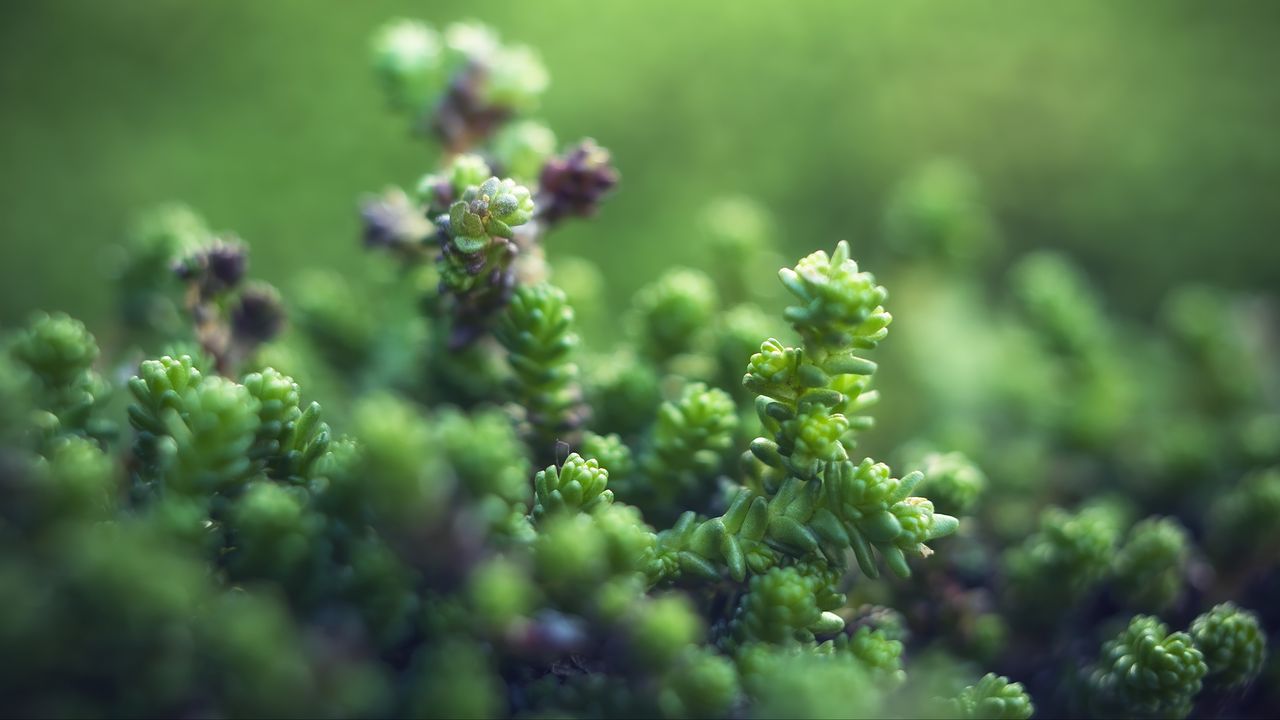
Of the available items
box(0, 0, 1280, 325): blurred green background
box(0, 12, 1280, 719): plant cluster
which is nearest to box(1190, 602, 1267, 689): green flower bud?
box(0, 12, 1280, 719): plant cluster

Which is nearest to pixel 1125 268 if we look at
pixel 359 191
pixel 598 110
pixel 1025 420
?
pixel 1025 420

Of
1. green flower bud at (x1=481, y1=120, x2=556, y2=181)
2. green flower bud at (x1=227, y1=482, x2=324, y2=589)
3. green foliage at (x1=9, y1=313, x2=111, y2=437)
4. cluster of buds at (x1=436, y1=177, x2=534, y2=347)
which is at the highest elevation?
green flower bud at (x1=481, y1=120, x2=556, y2=181)

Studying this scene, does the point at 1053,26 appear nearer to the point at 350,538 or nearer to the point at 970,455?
the point at 970,455

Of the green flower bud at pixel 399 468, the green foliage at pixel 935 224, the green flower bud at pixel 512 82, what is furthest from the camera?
the green foliage at pixel 935 224

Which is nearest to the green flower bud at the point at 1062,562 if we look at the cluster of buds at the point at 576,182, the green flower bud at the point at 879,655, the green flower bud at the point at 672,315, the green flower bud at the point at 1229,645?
the green flower bud at the point at 1229,645

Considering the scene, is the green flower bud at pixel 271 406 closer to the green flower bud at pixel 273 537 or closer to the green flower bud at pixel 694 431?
the green flower bud at pixel 273 537

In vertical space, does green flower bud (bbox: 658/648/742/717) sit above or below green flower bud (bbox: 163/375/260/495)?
below

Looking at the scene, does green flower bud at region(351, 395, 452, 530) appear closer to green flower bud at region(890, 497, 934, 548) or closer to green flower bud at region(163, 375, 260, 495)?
green flower bud at region(163, 375, 260, 495)
